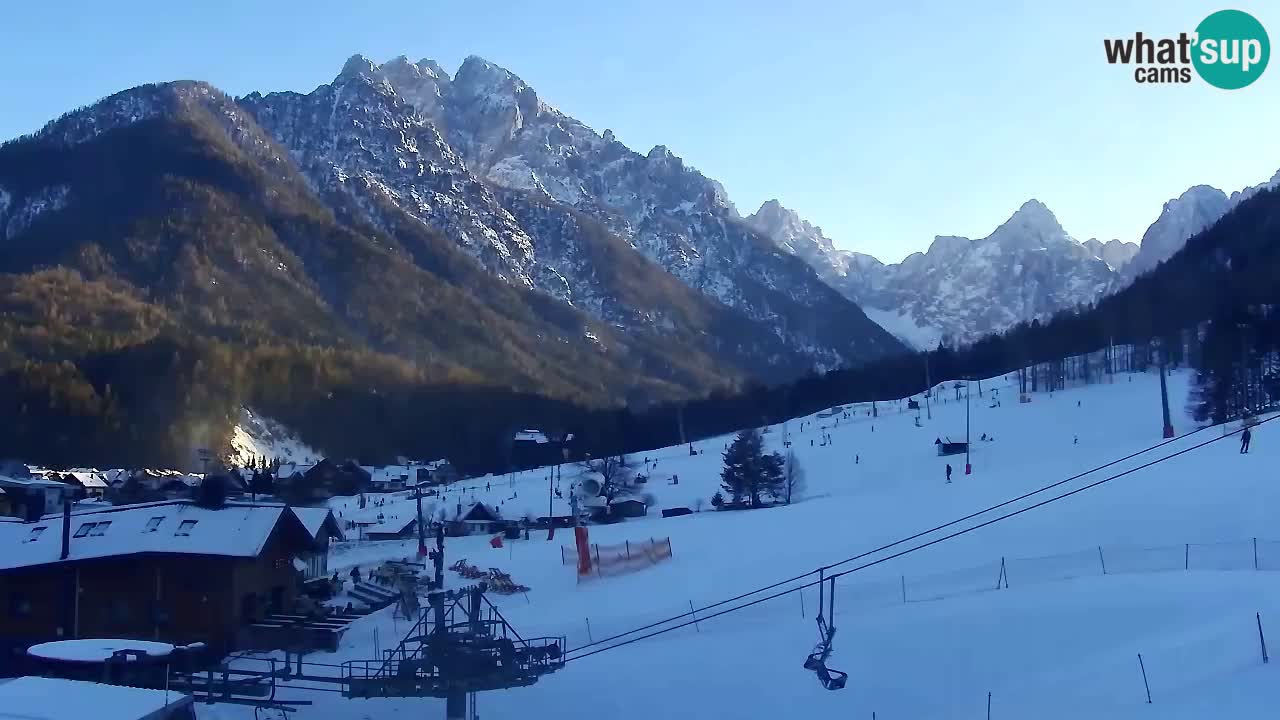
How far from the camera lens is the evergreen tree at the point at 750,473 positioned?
170 ft

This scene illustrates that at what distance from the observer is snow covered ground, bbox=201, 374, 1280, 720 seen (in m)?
15.5

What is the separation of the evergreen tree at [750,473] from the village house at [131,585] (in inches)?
1156

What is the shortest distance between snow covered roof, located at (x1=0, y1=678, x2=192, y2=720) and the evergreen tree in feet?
127

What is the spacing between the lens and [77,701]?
13.3 m

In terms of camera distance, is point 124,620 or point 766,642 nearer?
point 766,642

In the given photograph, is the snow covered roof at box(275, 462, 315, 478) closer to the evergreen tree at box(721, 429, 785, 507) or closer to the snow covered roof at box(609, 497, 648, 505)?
Result: the snow covered roof at box(609, 497, 648, 505)

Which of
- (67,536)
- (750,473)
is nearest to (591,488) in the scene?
(750,473)

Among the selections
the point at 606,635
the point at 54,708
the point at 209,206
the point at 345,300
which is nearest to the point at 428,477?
the point at 606,635

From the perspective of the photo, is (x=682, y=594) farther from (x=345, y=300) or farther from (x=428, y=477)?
(x=345, y=300)

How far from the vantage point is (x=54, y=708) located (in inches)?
512

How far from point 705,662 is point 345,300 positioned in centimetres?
17934

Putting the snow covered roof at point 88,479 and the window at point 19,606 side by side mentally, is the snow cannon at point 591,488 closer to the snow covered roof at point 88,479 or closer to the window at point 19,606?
the window at point 19,606

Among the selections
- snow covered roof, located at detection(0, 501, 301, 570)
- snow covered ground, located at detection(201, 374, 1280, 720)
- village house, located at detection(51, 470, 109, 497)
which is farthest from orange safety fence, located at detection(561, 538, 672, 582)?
village house, located at detection(51, 470, 109, 497)

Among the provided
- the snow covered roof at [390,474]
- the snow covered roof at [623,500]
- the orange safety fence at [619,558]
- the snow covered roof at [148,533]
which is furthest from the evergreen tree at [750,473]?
the snow covered roof at [390,474]
